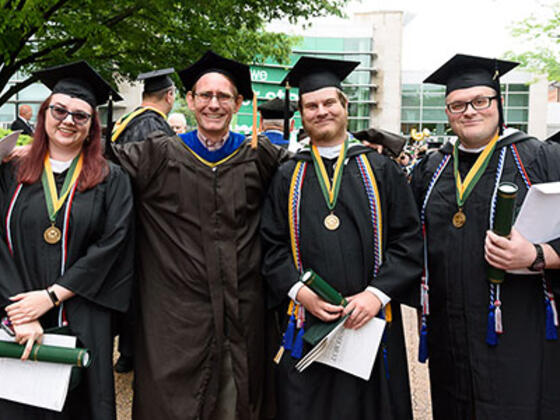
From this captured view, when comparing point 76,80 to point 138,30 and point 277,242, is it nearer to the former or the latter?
point 277,242

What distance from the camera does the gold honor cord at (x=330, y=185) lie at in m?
2.74

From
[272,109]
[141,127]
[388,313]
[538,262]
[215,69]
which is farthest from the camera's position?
[272,109]

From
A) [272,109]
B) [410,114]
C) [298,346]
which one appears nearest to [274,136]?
[272,109]

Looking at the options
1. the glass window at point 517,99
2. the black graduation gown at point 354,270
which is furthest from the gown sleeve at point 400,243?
the glass window at point 517,99

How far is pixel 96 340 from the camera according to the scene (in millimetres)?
2631

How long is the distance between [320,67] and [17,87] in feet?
32.3

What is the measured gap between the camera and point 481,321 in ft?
8.61

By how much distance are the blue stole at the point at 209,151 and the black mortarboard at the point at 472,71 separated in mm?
1276

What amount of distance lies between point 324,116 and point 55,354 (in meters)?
1.82

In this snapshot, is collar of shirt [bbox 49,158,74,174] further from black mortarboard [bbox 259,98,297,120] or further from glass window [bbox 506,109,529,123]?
glass window [bbox 506,109,529,123]

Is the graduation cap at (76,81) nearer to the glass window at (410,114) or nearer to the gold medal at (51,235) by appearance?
the gold medal at (51,235)

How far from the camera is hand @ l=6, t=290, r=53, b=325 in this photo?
94.3 inches

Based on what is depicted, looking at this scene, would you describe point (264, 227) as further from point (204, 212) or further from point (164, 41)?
point (164, 41)

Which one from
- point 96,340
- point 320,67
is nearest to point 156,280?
point 96,340
